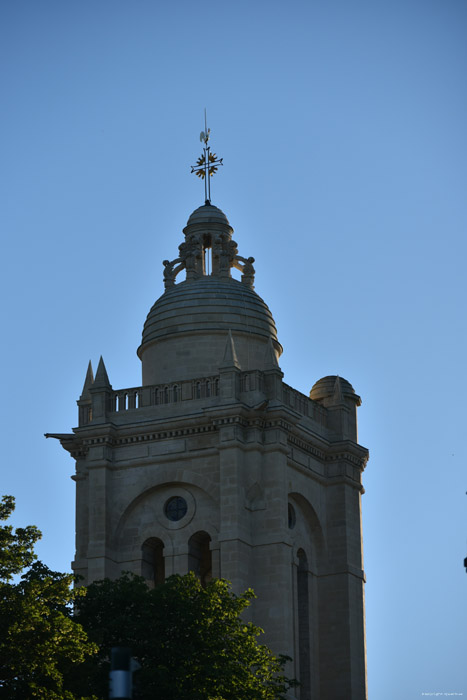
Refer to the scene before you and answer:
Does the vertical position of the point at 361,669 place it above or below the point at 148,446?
Result: below

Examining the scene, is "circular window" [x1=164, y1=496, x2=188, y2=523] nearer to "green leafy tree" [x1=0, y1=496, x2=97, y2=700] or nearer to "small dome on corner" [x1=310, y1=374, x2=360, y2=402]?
"small dome on corner" [x1=310, y1=374, x2=360, y2=402]

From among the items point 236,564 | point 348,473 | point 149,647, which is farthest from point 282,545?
point 149,647

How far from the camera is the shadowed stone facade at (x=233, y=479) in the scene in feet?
225

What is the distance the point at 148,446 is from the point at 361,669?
11.7 m

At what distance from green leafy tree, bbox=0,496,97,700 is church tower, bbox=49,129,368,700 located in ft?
48.1

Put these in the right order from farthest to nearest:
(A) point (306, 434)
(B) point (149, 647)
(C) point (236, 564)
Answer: (A) point (306, 434)
(C) point (236, 564)
(B) point (149, 647)

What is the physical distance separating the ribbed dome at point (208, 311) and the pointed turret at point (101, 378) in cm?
225

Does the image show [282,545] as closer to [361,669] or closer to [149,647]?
[361,669]

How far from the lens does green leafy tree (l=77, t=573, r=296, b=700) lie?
56.3 meters

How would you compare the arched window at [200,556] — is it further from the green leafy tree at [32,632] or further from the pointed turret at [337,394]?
the green leafy tree at [32,632]

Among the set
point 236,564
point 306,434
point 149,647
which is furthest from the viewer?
point 306,434

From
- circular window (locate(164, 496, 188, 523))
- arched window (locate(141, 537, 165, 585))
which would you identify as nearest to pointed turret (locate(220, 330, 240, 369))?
circular window (locate(164, 496, 188, 523))

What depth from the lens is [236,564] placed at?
6719 cm

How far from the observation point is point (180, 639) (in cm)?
5862
